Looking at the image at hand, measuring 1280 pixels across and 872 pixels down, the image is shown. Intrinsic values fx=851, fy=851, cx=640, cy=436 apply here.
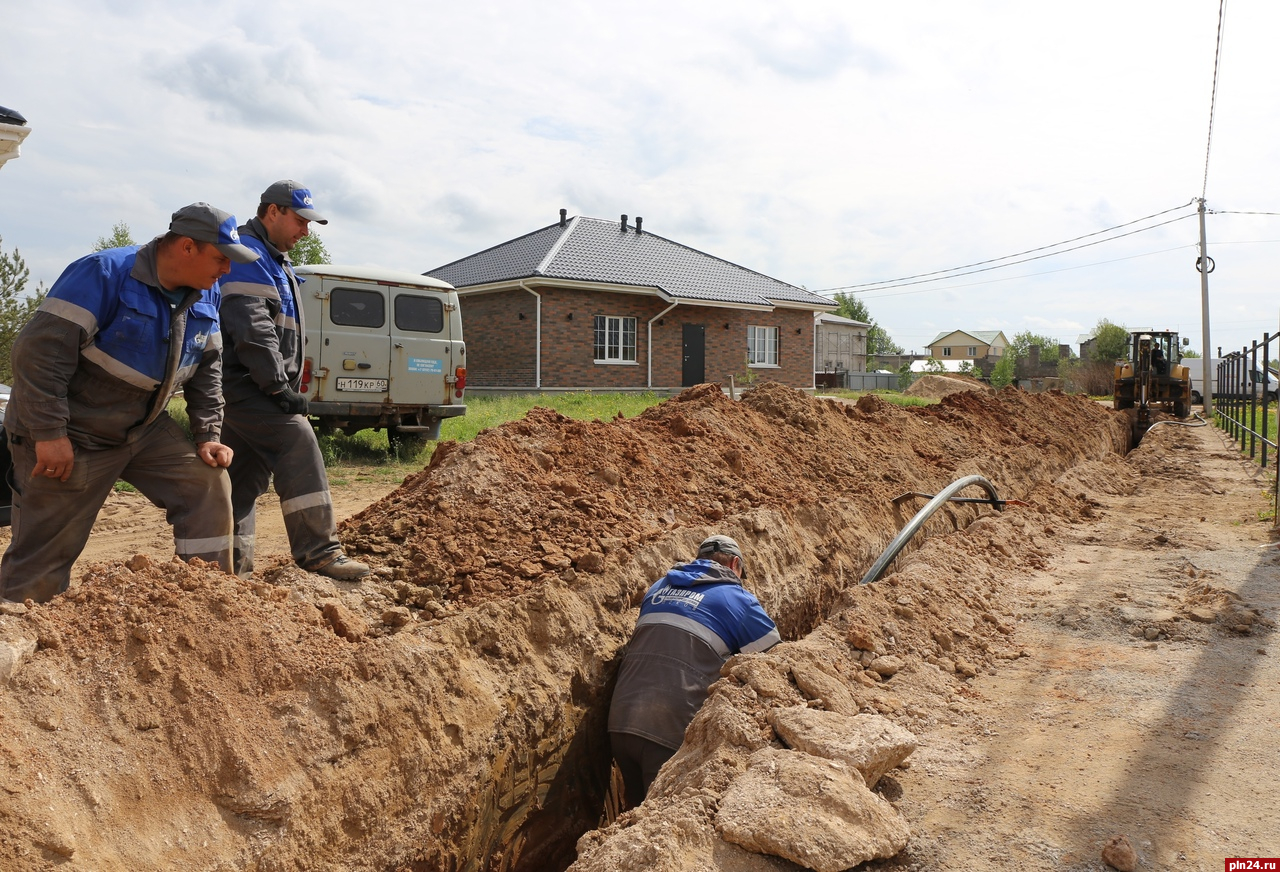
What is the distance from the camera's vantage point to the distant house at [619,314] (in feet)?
68.8

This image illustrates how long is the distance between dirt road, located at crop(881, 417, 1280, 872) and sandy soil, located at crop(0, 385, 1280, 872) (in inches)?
0.7

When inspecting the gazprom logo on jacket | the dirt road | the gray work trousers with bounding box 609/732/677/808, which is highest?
the gazprom logo on jacket

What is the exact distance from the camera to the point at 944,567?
19.7 ft

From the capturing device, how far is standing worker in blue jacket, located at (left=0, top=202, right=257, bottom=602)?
3.21 meters

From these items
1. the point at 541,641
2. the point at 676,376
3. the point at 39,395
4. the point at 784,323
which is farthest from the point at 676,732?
the point at 784,323

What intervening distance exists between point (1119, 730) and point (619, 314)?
62.4ft

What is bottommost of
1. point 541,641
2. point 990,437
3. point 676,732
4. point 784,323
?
point 676,732

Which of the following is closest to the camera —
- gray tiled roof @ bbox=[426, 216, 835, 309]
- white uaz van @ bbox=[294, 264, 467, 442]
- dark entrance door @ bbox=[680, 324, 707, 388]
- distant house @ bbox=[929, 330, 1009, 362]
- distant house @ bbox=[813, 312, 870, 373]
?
white uaz van @ bbox=[294, 264, 467, 442]

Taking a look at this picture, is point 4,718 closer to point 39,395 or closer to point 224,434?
point 39,395

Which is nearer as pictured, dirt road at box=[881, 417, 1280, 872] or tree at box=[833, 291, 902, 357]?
dirt road at box=[881, 417, 1280, 872]

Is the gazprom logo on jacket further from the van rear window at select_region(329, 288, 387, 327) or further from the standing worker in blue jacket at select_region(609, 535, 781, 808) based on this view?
the van rear window at select_region(329, 288, 387, 327)

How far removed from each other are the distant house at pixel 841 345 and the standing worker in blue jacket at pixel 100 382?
43.7m

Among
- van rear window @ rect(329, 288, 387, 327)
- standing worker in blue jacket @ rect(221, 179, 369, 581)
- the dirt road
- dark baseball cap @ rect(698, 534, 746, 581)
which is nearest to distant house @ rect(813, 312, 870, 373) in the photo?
van rear window @ rect(329, 288, 387, 327)

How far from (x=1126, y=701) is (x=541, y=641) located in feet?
9.32
